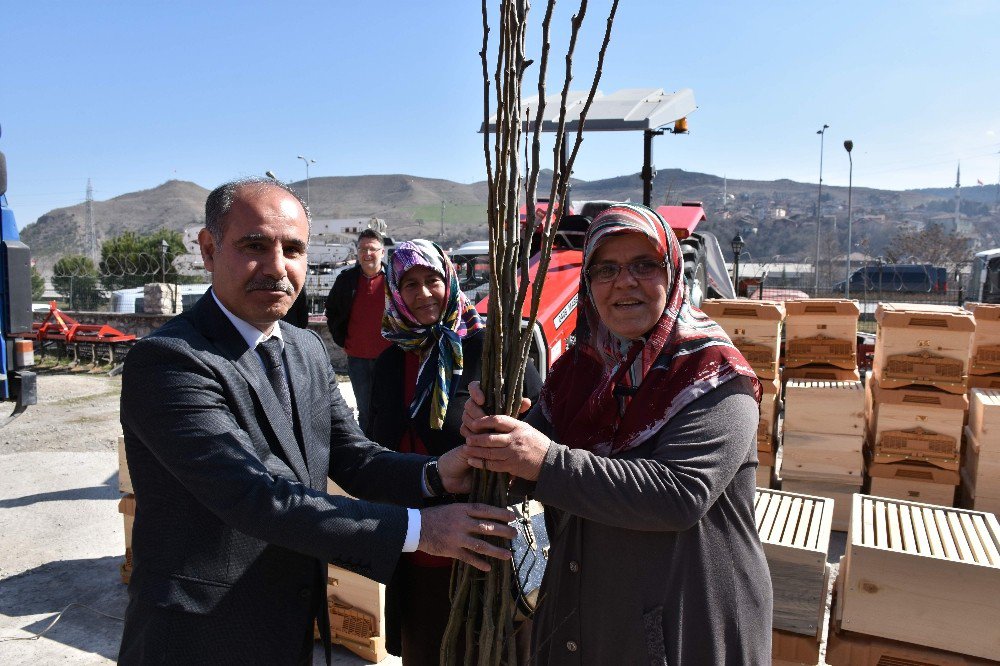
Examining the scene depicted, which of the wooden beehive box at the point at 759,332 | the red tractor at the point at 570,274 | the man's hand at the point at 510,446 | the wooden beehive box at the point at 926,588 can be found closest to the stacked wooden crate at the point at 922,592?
the wooden beehive box at the point at 926,588

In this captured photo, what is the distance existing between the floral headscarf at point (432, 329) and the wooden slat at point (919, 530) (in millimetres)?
1632

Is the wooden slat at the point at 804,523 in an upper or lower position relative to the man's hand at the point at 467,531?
lower

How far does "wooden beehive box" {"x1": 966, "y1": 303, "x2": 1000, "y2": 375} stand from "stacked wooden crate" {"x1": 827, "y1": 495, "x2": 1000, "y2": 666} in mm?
3209

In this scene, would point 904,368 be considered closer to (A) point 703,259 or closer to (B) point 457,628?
A: (A) point 703,259

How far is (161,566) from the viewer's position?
134 centimetres

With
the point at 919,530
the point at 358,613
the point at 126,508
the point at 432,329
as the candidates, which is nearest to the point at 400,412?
the point at 432,329

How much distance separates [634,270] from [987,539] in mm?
1846

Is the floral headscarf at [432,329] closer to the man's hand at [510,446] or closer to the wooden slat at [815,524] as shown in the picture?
the man's hand at [510,446]

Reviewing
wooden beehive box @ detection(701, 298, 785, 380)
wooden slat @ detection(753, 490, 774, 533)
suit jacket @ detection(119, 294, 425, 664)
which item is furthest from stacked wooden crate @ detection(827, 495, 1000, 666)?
wooden beehive box @ detection(701, 298, 785, 380)

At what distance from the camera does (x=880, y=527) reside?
2508 mm

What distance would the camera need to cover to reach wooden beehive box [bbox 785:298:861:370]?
506 centimetres

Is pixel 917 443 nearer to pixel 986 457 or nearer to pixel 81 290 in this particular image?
pixel 986 457

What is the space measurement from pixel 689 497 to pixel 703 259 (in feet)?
20.9

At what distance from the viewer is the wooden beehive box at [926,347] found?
4.59 metres
